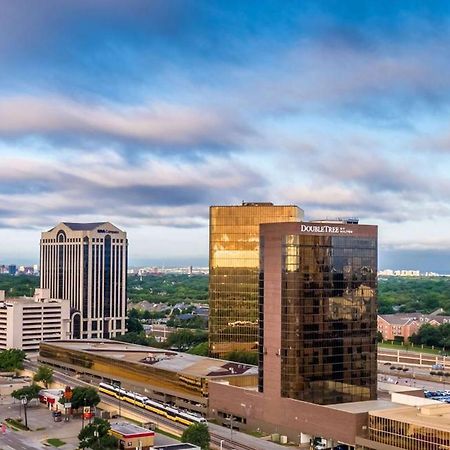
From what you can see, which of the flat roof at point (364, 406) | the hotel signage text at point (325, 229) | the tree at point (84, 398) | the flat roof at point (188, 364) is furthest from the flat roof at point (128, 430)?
the hotel signage text at point (325, 229)

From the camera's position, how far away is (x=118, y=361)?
620ft

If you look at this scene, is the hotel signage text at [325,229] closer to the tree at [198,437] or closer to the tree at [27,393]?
the tree at [198,437]

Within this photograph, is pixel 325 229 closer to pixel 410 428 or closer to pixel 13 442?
pixel 410 428

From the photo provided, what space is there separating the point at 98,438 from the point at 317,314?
4288 cm

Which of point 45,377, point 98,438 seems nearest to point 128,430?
point 98,438

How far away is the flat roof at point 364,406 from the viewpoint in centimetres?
12891

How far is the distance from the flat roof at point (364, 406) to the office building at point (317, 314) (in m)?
2.10

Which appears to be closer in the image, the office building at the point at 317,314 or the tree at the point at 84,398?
the office building at the point at 317,314

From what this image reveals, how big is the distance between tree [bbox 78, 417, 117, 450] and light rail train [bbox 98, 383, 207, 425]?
66.9 ft

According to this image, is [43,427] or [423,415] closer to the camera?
[423,415]

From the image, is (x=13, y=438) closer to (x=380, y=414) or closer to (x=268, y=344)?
(x=268, y=344)

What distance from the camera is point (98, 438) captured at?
123625 millimetres

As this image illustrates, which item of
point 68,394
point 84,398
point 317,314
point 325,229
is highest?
point 325,229

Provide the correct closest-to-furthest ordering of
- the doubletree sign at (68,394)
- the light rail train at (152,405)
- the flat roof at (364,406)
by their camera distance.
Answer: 1. the flat roof at (364,406)
2. the light rail train at (152,405)
3. the doubletree sign at (68,394)
